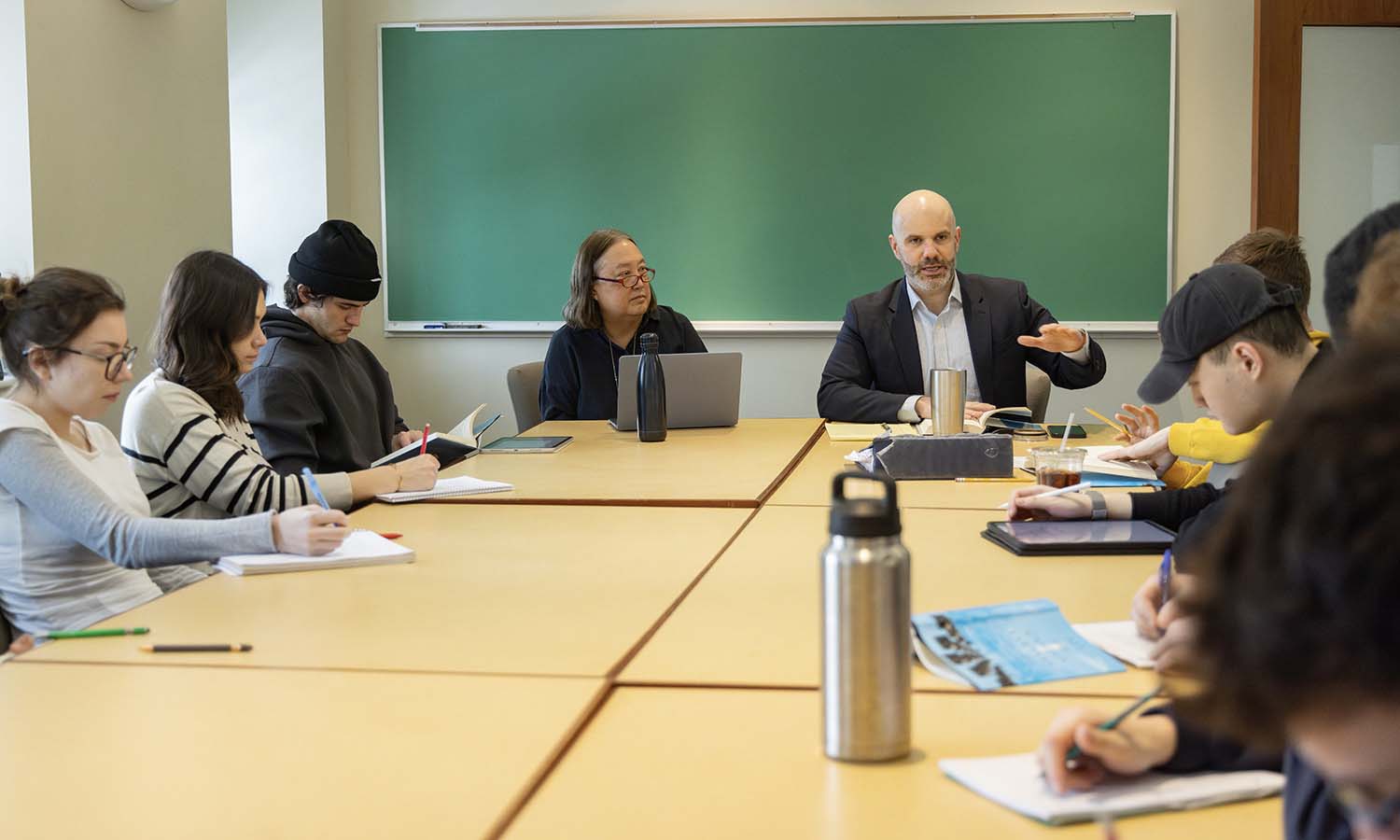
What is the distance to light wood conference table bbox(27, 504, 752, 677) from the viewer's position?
1.46 m

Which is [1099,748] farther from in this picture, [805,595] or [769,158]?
[769,158]

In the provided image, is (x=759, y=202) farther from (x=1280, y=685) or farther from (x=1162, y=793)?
(x=1280, y=685)

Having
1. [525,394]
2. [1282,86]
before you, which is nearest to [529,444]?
[525,394]

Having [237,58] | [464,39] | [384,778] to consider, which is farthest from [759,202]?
[384,778]

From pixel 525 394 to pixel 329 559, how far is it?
245cm

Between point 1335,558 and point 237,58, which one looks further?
point 237,58

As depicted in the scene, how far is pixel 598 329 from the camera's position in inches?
164

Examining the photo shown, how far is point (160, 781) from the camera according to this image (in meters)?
1.09

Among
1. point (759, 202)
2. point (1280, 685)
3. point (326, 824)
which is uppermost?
point (759, 202)

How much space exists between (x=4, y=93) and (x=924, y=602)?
312 cm

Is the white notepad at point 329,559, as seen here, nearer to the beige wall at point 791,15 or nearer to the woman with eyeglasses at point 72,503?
the woman with eyeglasses at point 72,503

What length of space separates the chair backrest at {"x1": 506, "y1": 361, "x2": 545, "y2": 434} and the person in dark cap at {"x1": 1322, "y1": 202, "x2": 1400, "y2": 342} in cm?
331

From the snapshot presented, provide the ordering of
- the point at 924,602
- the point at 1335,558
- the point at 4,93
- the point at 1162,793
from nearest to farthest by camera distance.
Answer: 1. the point at 1335,558
2. the point at 1162,793
3. the point at 924,602
4. the point at 4,93

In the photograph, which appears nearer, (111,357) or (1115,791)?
(1115,791)
